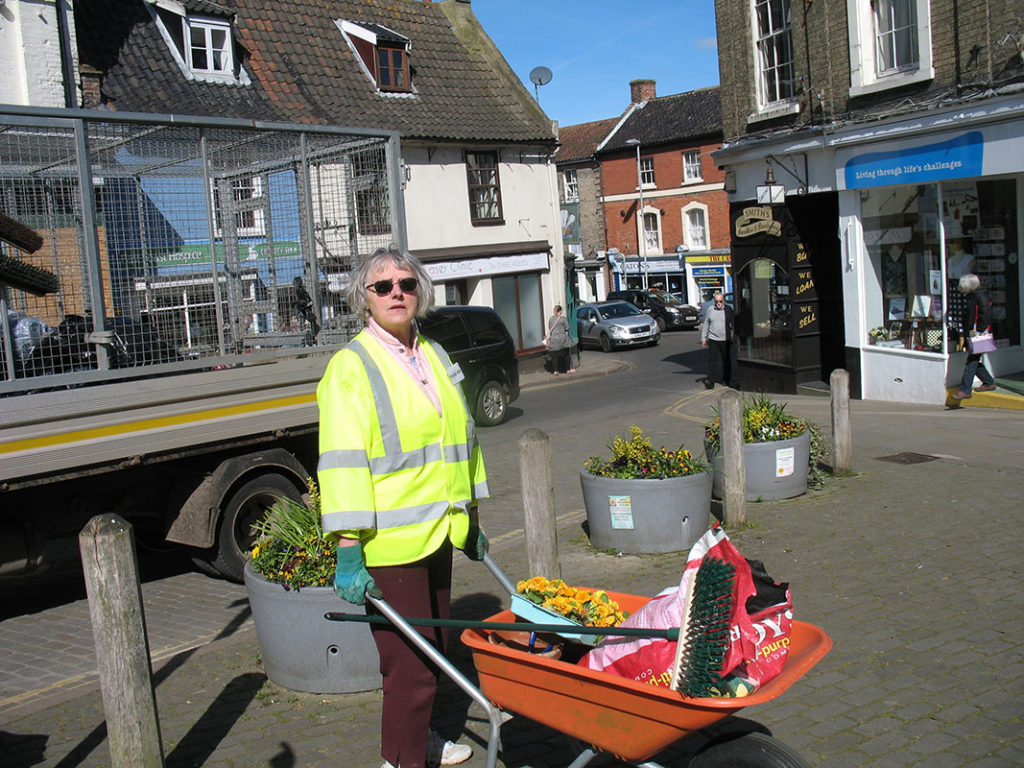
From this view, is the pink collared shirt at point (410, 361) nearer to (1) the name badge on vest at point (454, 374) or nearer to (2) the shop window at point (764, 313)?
(1) the name badge on vest at point (454, 374)

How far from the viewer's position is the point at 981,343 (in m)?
12.8

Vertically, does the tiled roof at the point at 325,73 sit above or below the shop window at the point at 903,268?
above

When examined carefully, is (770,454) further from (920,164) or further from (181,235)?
(920,164)

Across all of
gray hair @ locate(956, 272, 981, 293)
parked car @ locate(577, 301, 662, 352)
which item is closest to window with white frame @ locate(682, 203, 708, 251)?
parked car @ locate(577, 301, 662, 352)

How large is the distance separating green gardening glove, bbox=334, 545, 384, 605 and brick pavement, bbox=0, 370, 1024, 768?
1082mm

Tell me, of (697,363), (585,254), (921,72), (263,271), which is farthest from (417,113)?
(585,254)

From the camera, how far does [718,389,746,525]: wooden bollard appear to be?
25.2 feet

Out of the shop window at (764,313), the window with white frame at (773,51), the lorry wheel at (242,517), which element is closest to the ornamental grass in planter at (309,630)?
the lorry wheel at (242,517)

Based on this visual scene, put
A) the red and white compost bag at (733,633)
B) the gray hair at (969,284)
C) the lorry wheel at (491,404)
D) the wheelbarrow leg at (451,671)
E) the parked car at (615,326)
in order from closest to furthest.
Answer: the red and white compost bag at (733,633) < the wheelbarrow leg at (451,671) < the gray hair at (969,284) < the lorry wheel at (491,404) < the parked car at (615,326)

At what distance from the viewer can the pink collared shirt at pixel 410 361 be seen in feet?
13.0

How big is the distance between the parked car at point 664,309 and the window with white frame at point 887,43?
21094mm

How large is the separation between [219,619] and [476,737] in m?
2.84

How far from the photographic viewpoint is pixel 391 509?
12.5ft

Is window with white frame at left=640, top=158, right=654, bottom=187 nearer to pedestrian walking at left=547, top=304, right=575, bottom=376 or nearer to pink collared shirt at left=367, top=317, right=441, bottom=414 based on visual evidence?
pedestrian walking at left=547, top=304, right=575, bottom=376
